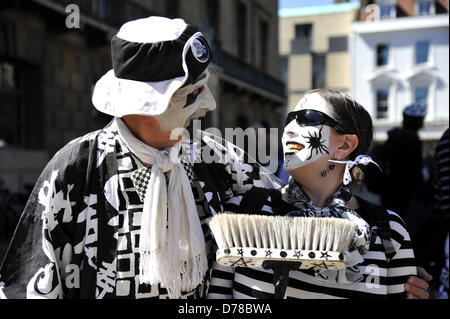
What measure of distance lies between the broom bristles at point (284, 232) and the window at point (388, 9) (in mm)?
5067

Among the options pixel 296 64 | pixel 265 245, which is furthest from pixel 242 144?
pixel 296 64

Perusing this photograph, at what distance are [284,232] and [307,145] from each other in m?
0.34

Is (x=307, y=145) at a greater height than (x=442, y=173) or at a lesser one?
greater

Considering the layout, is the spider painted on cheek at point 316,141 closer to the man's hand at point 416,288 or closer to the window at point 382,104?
the man's hand at point 416,288

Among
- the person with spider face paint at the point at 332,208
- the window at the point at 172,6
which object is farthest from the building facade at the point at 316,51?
the person with spider face paint at the point at 332,208

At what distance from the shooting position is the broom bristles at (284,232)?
133cm

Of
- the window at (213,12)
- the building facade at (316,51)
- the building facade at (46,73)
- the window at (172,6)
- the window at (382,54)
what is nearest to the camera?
the window at (382,54)

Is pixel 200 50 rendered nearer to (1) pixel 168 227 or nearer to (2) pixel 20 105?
(1) pixel 168 227

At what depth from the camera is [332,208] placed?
60.4 inches

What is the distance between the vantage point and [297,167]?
1.59 meters

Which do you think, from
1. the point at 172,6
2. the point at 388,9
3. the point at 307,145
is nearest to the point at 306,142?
the point at 307,145

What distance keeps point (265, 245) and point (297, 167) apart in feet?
1.10

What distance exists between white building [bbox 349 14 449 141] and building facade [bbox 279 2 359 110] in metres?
18.7
